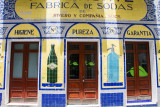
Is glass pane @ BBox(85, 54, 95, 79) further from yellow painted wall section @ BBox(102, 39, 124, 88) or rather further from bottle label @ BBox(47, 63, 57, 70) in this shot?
bottle label @ BBox(47, 63, 57, 70)

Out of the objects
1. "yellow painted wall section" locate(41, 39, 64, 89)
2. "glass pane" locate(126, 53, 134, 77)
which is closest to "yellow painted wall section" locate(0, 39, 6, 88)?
"yellow painted wall section" locate(41, 39, 64, 89)

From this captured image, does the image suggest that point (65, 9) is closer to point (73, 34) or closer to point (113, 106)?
point (73, 34)

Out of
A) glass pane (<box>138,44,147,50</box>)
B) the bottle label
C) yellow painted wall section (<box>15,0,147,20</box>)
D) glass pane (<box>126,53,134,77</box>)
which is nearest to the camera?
the bottle label

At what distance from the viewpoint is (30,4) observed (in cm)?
580

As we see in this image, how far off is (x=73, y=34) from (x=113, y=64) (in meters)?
1.93

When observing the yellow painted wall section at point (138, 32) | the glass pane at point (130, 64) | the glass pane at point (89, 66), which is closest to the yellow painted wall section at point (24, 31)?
the glass pane at point (89, 66)

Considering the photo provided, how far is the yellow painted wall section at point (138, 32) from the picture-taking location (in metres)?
5.80

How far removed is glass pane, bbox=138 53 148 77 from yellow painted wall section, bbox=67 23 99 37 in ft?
6.93

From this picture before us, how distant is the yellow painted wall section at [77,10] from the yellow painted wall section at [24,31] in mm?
400

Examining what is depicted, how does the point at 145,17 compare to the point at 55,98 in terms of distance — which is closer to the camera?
the point at 55,98

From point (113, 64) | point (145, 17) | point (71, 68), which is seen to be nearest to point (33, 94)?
point (71, 68)

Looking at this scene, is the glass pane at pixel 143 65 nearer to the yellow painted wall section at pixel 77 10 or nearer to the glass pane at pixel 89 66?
the yellow painted wall section at pixel 77 10

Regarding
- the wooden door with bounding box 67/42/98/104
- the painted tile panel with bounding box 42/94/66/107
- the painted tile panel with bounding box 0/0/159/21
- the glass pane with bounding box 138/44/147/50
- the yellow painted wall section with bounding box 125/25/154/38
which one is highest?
the painted tile panel with bounding box 0/0/159/21

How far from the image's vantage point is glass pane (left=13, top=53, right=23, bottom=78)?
5.86 m
